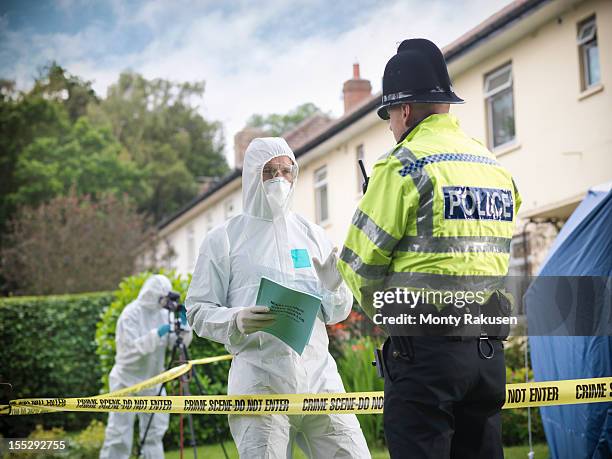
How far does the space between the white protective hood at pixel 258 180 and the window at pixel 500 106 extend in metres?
11.2

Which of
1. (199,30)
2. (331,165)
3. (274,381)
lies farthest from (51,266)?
(274,381)

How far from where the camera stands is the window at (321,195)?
23.5 meters

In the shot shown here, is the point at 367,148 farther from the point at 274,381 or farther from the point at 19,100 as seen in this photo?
the point at 19,100

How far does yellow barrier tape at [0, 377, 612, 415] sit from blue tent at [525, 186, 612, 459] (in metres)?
0.94

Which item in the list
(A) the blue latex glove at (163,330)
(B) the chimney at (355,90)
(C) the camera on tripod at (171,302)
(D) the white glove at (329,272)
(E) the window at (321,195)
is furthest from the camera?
(B) the chimney at (355,90)

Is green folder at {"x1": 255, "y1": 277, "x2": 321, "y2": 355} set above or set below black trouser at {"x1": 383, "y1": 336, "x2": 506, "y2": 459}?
above

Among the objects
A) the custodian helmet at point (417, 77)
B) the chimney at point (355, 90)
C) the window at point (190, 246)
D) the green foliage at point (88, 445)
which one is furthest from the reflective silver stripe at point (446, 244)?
the window at point (190, 246)

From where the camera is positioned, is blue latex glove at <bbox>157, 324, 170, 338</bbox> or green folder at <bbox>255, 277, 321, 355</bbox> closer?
green folder at <bbox>255, 277, 321, 355</bbox>

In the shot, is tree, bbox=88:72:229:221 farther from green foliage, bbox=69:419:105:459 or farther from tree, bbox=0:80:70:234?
green foliage, bbox=69:419:105:459

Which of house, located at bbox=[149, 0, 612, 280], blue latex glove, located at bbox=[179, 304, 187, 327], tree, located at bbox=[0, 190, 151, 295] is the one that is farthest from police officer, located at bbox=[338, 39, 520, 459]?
tree, located at bbox=[0, 190, 151, 295]

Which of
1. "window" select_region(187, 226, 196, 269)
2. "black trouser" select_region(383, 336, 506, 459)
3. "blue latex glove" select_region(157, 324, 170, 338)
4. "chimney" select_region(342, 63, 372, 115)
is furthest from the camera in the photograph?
"window" select_region(187, 226, 196, 269)

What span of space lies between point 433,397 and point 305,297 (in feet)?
3.60

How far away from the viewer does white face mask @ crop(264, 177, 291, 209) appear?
4.54m

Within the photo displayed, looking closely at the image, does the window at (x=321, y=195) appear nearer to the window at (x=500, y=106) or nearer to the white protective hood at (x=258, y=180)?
the window at (x=500, y=106)
